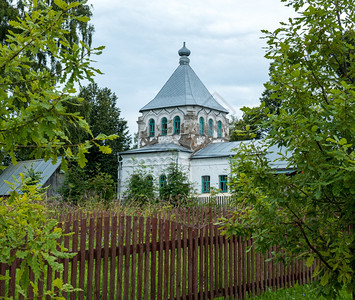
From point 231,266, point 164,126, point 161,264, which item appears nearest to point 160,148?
point 164,126

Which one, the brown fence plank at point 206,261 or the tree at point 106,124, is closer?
the brown fence plank at point 206,261

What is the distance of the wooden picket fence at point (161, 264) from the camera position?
5.16 m

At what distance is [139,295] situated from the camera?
573cm

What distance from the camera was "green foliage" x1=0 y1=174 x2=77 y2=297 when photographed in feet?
7.61

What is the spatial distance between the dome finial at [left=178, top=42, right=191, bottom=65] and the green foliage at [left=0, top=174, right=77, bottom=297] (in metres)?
40.4

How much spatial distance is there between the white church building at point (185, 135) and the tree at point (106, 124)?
4564mm

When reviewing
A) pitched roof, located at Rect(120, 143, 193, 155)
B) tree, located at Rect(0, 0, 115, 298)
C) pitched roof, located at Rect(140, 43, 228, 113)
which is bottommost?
tree, located at Rect(0, 0, 115, 298)

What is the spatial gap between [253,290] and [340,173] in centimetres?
446

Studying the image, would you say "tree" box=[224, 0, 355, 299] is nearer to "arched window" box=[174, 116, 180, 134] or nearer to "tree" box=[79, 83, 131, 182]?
"arched window" box=[174, 116, 180, 134]

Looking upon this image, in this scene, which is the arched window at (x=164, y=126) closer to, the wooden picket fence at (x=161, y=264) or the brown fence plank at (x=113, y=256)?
the wooden picket fence at (x=161, y=264)

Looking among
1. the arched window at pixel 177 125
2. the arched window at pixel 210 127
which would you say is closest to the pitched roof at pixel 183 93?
the arched window at pixel 177 125

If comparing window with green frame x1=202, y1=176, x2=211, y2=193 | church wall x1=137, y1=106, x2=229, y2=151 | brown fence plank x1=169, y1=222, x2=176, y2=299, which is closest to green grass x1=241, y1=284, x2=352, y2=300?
brown fence plank x1=169, y1=222, x2=176, y2=299

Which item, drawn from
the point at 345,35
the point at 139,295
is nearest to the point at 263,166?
the point at 345,35

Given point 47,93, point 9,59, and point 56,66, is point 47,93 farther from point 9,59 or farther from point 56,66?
point 56,66
